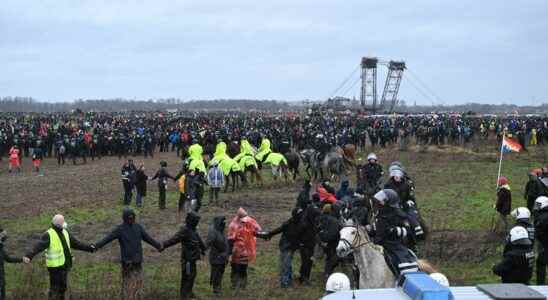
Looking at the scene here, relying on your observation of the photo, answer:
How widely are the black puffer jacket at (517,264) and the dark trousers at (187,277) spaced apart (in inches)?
170

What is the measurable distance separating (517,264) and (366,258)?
1890mm

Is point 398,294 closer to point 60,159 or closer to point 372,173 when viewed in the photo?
point 372,173

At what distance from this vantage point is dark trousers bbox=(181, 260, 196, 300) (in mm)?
9438

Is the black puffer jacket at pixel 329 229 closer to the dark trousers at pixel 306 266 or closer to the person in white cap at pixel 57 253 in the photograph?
the dark trousers at pixel 306 266

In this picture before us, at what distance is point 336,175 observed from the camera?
74.4ft

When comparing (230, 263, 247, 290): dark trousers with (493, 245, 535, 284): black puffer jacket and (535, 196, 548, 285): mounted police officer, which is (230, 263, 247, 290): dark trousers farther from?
(535, 196, 548, 285): mounted police officer

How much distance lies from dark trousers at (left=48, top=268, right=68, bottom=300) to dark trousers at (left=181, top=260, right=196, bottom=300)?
1.70 meters

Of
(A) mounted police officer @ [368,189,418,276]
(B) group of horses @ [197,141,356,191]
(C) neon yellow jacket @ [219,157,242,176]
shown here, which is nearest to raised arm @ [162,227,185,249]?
(A) mounted police officer @ [368,189,418,276]

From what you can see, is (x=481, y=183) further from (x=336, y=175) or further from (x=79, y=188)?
(x=79, y=188)

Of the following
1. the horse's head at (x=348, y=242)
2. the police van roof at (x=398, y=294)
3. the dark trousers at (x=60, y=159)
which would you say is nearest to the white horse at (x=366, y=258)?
the horse's head at (x=348, y=242)

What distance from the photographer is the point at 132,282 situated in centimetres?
879

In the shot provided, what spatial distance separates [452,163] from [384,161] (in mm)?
3100

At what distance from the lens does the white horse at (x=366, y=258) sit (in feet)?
25.4

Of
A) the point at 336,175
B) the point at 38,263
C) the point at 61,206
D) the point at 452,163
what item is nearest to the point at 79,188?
the point at 61,206
